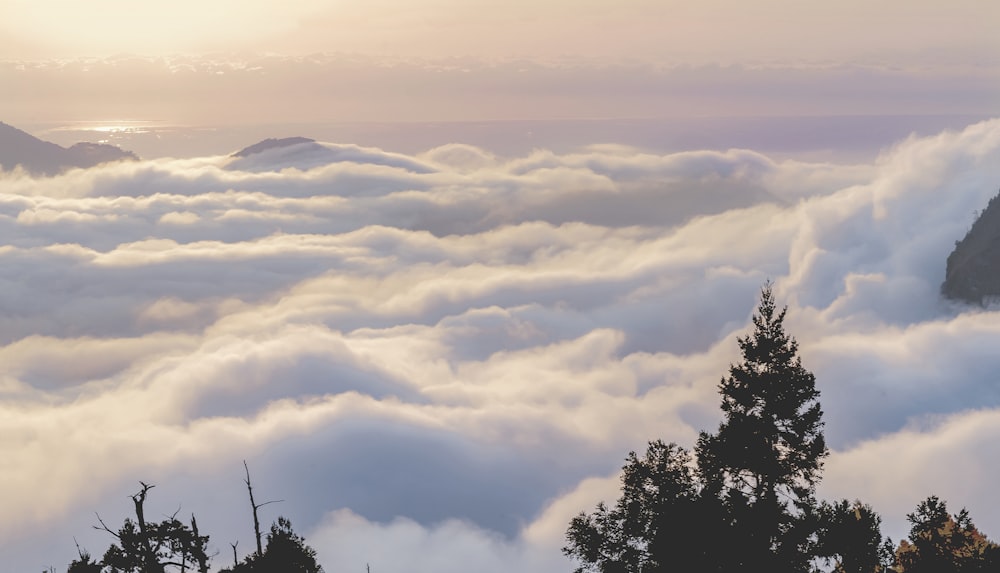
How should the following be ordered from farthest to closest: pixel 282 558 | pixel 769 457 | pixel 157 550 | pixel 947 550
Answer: pixel 282 558 → pixel 157 550 → pixel 769 457 → pixel 947 550

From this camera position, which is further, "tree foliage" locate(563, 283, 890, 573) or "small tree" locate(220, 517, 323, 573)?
"small tree" locate(220, 517, 323, 573)

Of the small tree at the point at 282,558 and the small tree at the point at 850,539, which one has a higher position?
the small tree at the point at 282,558

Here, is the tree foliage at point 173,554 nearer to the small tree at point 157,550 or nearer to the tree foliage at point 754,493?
the small tree at point 157,550

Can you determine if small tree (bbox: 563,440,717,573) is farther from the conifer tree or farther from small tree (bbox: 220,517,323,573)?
small tree (bbox: 220,517,323,573)

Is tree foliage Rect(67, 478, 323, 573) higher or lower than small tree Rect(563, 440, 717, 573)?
higher

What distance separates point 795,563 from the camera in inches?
1377

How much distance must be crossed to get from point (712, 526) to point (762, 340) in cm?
838

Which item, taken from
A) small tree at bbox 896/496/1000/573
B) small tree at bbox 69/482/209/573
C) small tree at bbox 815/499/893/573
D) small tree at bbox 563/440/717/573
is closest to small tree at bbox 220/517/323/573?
small tree at bbox 69/482/209/573

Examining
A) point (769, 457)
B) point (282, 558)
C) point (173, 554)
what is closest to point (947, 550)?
point (769, 457)

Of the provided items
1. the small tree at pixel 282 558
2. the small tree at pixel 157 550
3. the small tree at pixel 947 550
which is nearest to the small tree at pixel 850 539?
the small tree at pixel 947 550

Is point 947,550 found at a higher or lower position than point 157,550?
lower

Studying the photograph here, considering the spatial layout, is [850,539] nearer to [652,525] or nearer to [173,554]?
[652,525]

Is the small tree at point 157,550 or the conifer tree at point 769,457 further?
the small tree at point 157,550

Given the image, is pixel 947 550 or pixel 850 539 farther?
pixel 850 539
